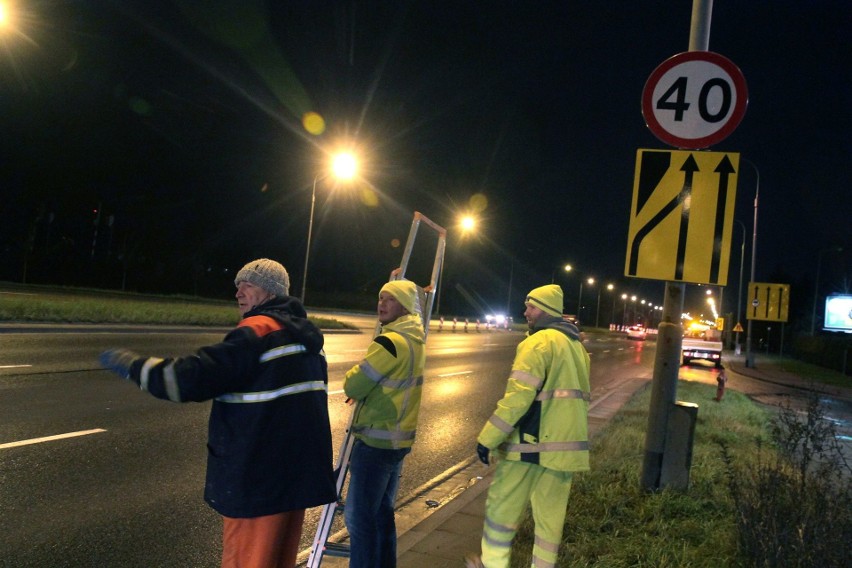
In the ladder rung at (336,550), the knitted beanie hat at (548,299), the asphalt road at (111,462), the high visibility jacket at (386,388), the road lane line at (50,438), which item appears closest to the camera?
the high visibility jacket at (386,388)

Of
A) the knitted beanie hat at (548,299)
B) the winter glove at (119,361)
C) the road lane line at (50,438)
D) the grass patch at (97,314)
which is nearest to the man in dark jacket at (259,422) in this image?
the winter glove at (119,361)

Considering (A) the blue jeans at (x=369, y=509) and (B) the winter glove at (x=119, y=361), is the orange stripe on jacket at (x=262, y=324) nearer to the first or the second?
(B) the winter glove at (x=119, y=361)

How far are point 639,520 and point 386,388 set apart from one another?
265cm

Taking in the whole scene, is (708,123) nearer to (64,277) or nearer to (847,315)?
(847,315)

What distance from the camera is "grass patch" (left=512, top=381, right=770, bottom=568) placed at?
14.1 ft

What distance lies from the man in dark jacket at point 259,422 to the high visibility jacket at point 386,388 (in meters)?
0.70

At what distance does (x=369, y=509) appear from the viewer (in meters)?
3.60

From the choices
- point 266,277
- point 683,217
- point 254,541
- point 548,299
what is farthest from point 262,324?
point 683,217

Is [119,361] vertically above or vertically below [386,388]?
above

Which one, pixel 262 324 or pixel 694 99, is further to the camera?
pixel 694 99

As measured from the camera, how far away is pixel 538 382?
3646mm

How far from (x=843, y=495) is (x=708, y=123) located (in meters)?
2.92

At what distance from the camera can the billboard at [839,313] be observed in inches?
1394

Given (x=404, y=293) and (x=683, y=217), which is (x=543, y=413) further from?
(x=683, y=217)
